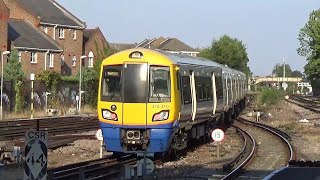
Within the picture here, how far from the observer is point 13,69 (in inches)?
1834

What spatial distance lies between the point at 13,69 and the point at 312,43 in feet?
150

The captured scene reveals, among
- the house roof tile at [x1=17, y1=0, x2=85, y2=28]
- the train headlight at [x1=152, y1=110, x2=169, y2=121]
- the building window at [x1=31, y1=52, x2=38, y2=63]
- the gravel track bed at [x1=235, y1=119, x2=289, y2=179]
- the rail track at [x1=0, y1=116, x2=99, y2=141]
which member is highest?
the house roof tile at [x1=17, y1=0, x2=85, y2=28]

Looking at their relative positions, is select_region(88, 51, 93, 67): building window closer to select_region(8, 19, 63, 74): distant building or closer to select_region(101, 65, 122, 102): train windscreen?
select_region(8, 19, 63, 74): distant building

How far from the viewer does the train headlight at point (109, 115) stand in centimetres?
1687

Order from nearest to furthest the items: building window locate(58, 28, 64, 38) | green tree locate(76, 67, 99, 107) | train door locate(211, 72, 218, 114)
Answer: train door locate(211, 72, 218, 114) → green tree locate(76, 67, 99, 107) → building window locate(58, 28, 64, 38)

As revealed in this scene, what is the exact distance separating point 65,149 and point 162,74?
6.17 m

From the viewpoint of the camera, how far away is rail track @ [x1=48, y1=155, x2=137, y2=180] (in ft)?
44.9

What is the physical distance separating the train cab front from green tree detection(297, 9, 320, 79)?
190ft

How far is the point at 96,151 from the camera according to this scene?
21.5 meters

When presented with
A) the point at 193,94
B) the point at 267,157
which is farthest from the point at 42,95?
the point at 267,157

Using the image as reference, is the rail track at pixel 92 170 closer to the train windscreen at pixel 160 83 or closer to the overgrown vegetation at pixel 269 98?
the train windscreen at pixel 160 83

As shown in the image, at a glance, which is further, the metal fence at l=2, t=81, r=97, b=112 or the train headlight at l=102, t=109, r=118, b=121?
the metal fence at l=2, t=81, r=97, b=112

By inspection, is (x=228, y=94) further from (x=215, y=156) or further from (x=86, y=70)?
(x=86, y=70)

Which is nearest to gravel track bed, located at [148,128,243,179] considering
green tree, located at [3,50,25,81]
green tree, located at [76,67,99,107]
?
green tree, located at [3,50,25,81]
